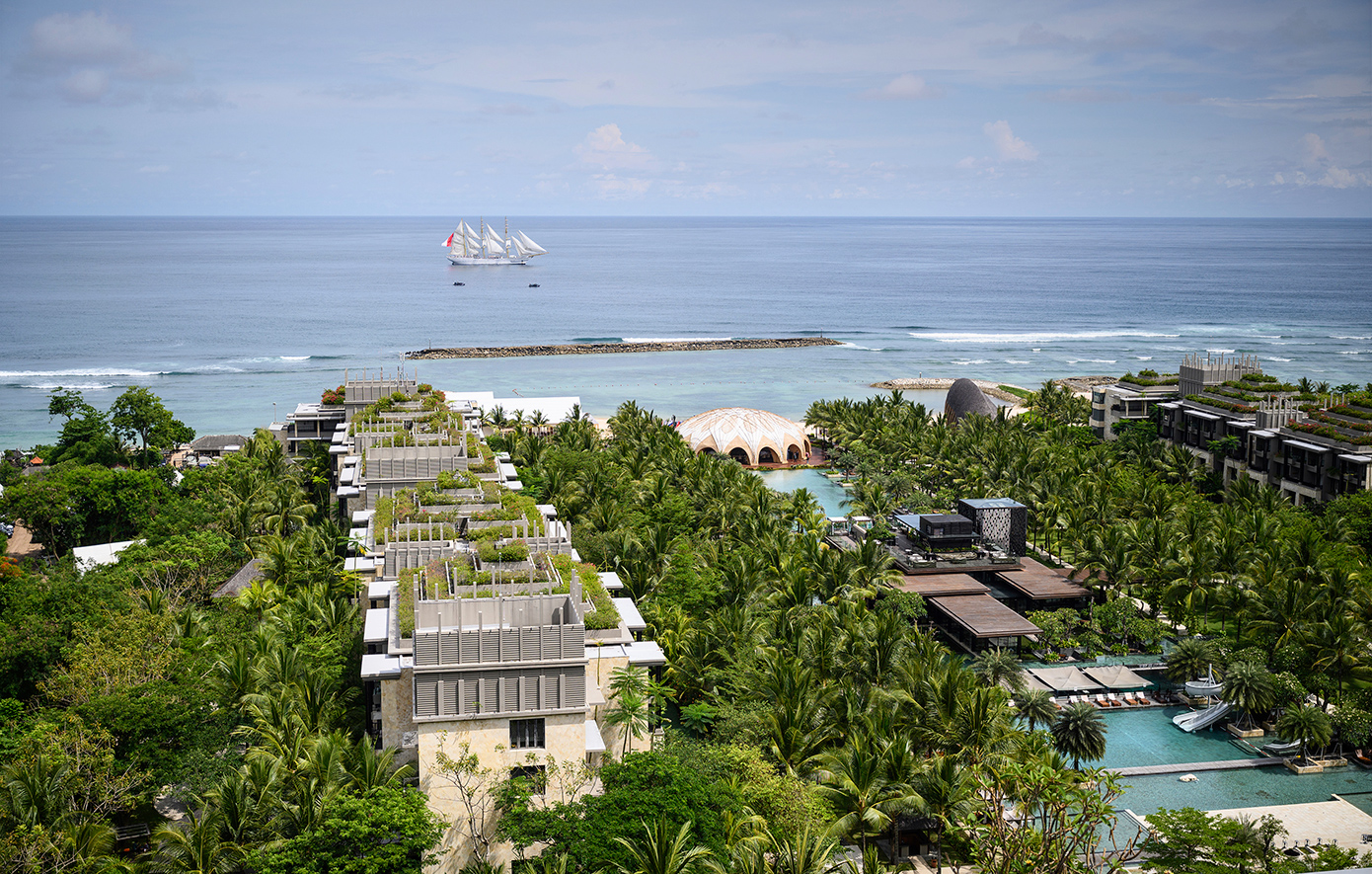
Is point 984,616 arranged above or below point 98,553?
below

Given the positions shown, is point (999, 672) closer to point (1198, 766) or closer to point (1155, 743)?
point (1155, 743)

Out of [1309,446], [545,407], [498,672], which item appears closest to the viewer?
[498,672]

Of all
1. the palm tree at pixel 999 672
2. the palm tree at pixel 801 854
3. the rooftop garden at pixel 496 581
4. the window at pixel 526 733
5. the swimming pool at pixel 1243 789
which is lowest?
the swimming pool at pixel 1243 789

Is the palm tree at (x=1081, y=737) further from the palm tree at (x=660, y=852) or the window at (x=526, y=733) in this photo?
the window at (x=526, y=733)

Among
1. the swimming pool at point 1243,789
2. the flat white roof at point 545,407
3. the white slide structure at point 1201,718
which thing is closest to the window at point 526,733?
the swimming pool at point 1243,789

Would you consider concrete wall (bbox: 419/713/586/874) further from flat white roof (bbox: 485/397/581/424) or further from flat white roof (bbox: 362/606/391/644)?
flat white roof (bbox: 485/397/581/424)

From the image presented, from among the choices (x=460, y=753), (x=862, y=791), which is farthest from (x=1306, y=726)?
(x=460, y=753)
